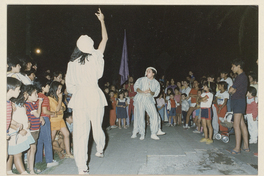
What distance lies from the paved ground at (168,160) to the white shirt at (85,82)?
1.15 m

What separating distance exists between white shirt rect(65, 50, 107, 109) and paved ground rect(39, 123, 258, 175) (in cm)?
115

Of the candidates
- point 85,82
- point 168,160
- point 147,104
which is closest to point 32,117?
point 85,82

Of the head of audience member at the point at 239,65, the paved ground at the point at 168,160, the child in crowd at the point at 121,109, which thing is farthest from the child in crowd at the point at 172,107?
the head of audience member at the point at 239,65

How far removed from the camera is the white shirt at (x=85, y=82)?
321 centimetres

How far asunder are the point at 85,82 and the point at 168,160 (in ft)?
6.96

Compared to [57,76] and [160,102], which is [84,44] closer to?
[57,76]

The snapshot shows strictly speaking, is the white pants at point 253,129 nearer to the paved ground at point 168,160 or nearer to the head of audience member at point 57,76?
the paved ground at point 168,160

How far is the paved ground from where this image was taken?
3305 mm

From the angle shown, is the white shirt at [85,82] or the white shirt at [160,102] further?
the white shirt at [160,102]

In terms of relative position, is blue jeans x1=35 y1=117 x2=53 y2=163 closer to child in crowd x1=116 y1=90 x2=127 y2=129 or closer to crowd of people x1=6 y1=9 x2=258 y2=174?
crowd of people x1=6 y1=9 x2=258 y2=174

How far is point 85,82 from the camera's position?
3.24 metres

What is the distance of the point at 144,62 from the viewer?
2138 centimetres

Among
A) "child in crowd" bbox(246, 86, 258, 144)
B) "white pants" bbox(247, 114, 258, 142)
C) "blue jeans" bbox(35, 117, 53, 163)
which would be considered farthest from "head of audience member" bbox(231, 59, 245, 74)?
"blue jeans" bbox(35, 117, 53, 163)

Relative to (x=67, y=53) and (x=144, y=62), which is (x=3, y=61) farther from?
(x=144, y=62)
